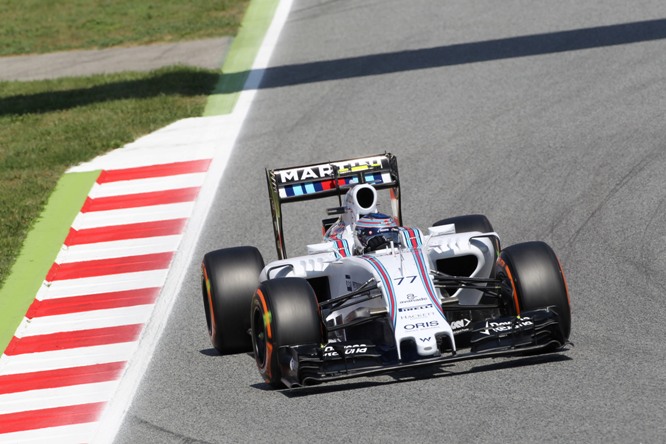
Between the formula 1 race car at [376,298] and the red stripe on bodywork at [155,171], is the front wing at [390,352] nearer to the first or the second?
the formula 1 race car at [376,298]

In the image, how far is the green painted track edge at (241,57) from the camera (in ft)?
63.9

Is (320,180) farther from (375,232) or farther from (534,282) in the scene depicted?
(534,282)

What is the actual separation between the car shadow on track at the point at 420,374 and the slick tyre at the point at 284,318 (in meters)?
0.23

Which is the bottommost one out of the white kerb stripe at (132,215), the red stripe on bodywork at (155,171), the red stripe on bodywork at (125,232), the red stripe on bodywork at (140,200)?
the red stripe on bodywork at (125,232)

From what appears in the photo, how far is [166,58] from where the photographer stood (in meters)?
22.2

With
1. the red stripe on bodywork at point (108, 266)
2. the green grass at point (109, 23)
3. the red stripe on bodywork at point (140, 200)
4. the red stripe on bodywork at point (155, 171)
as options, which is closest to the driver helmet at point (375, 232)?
the red stripe on bodywork at point (108, 266)

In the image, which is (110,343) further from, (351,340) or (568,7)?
(568,7)

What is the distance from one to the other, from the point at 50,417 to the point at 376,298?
2871mm

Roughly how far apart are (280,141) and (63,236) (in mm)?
3615

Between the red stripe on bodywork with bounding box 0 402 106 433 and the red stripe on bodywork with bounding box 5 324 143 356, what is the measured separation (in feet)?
4.95

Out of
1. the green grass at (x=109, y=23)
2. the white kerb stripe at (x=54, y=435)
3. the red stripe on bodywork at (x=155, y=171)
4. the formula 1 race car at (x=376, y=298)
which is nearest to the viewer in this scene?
the formula 1 race car at (x=376, y=298)

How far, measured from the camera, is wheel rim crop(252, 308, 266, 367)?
10000mm

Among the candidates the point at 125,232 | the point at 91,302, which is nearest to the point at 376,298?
the point at 91,302

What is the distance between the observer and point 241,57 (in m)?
21.6
